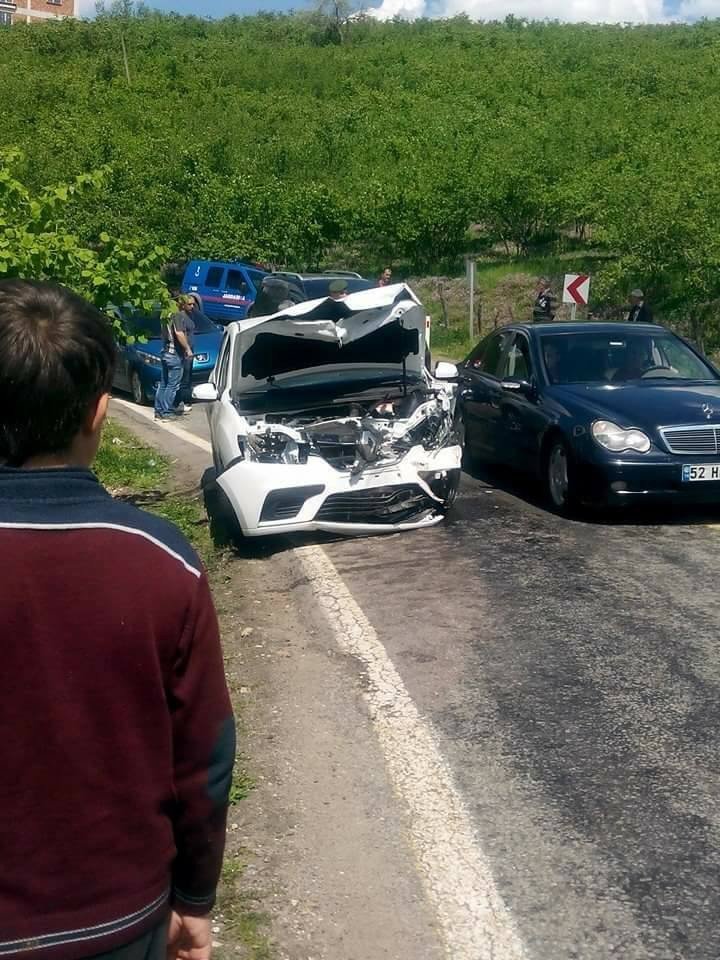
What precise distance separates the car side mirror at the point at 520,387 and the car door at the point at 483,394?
0.41 meters

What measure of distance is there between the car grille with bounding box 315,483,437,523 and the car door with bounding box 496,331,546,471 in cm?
158

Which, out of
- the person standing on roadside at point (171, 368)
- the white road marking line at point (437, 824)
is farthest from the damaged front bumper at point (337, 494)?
the person standing on roadside at point (171, 368)

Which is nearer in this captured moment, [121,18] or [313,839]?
[313,839]

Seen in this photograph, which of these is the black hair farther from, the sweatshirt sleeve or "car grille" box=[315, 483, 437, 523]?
"car grille" box=[315, 483, 437, 523]

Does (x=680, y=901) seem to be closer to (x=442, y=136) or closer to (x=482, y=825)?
(x=482, y=825)

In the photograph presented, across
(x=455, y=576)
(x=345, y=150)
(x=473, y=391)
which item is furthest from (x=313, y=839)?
(x=345, y=150)

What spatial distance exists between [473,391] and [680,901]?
29.7ft

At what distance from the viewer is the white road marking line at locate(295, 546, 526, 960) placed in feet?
→ 13.0

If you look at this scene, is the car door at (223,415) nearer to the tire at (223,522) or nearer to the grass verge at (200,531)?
the tire at (223,522)

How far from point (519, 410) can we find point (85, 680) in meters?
9.76

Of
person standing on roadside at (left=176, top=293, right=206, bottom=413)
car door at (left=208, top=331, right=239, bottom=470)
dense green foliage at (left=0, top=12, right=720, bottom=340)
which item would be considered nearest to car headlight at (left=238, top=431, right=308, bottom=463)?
car door at (left=208, top=331, right=239, bottom=470)

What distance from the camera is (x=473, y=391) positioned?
1294 centimetres

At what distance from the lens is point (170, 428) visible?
60.3 ft

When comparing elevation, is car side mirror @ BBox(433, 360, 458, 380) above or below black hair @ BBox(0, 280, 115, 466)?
below
